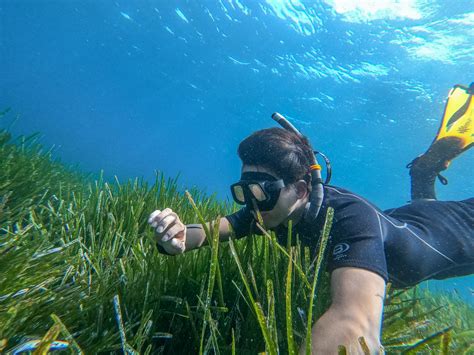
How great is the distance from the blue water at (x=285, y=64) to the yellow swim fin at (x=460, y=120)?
325 centimetres

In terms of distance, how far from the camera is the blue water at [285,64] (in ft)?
62.3

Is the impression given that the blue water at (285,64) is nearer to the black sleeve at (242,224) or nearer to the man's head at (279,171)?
the black sleeve at (242,224)

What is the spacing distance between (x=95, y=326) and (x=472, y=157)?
120 ft

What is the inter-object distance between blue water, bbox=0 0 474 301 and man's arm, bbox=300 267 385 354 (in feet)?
14.1

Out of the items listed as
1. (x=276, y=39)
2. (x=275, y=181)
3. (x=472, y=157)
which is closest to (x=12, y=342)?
(x=275, y=181)

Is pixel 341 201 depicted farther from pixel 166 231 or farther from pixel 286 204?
pixel 166 231

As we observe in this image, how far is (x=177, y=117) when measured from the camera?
6488 centimetres

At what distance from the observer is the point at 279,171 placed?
91.0 inches

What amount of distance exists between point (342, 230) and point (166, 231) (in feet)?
3.85

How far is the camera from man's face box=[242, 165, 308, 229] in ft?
7.52

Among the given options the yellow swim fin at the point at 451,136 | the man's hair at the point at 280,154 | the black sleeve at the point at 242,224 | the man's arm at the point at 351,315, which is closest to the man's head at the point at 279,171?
the man's hair at the point at 280,154

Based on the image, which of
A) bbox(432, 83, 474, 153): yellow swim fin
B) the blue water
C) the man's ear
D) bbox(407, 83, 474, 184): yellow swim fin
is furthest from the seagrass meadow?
bbox(432, 83, 474, 153): yellow swim fin

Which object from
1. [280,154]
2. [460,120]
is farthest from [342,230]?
[460,120]

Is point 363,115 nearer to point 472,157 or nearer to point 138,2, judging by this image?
point 472,157
